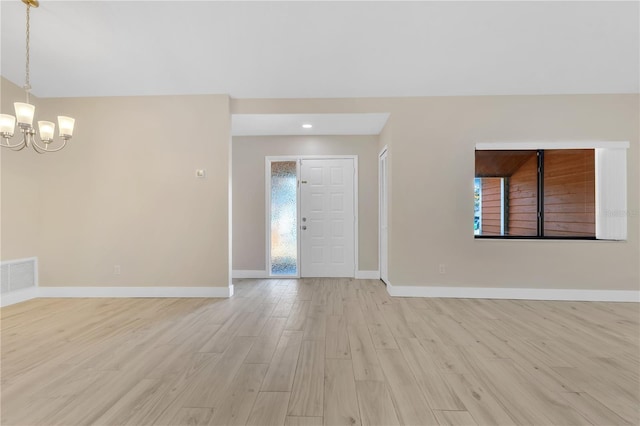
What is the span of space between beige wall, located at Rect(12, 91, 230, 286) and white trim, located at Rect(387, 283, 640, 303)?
2.62 meters

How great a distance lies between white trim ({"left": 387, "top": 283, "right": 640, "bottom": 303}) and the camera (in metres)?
3.79

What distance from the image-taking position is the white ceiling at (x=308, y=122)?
13.7ft

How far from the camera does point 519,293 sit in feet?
12.7

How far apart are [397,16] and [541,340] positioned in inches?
129

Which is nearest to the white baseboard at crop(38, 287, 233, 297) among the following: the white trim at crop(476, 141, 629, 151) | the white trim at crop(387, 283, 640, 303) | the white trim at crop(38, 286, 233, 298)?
the white trim at crop(38, 286, 233, 298)

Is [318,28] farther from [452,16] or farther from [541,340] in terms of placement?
[541,340]

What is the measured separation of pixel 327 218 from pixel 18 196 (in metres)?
4.31

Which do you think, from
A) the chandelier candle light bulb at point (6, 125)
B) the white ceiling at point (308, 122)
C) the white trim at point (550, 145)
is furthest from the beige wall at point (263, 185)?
the chandelier candle light bulb at point (6, 125)

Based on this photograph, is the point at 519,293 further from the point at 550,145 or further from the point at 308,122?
the point at 308,122

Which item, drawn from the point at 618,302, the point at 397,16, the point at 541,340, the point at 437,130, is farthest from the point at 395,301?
the point at 397,16

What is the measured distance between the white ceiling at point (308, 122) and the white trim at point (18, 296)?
3523 mm

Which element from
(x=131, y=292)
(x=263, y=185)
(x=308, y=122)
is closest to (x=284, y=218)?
(x=263, y=185)

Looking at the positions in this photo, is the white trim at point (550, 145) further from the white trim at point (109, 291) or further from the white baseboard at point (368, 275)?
the white trim at point (109, 291)

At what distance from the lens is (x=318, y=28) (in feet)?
9.70
